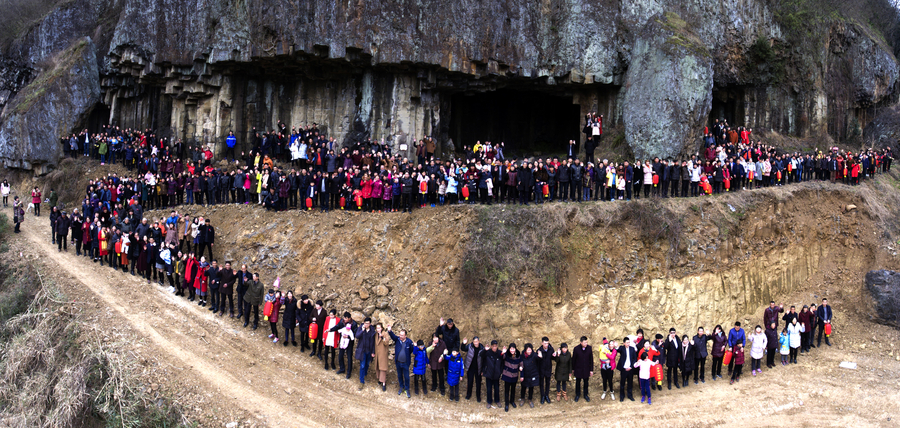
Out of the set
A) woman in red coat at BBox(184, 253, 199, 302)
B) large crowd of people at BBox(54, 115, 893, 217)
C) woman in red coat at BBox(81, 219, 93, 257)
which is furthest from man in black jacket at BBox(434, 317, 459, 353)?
woman in red coat at BBox(81, 219, 93, 257)

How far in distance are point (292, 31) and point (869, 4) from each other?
118 feet

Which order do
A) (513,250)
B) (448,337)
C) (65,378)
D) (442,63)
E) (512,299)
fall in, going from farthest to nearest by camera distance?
(442,63), (513,250), (512,299), (448,337), (65,378)

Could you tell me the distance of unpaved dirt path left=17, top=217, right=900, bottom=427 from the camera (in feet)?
45.8

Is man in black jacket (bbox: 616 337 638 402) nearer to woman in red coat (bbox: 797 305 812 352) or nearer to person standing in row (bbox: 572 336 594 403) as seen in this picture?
person standing in row (bbox: 572 336 594 403)

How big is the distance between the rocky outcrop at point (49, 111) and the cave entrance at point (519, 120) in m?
19.8

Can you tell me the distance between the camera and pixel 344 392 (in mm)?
14680

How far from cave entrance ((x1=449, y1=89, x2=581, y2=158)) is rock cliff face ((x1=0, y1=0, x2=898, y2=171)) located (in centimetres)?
452

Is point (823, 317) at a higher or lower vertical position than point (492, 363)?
higher

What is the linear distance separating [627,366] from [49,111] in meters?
30.5

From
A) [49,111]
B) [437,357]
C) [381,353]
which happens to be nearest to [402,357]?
[381,353]

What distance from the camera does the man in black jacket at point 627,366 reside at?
581 inches

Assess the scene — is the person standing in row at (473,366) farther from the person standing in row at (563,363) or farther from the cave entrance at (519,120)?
the cave entrance at (519,120)

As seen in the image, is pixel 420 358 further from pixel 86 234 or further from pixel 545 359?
pixel 86 234

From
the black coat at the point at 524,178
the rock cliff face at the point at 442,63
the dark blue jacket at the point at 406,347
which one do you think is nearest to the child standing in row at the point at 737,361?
the black coat at the point at 524,178
